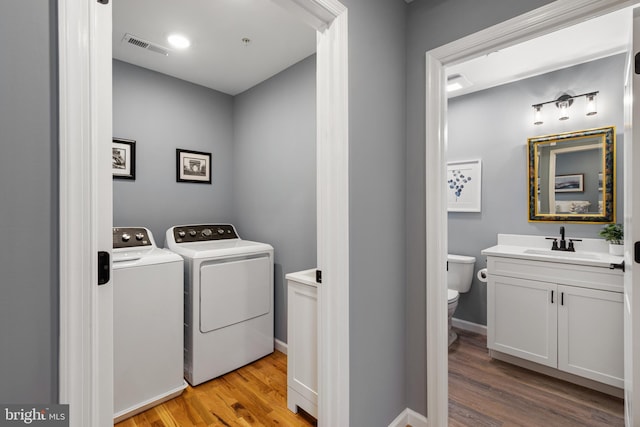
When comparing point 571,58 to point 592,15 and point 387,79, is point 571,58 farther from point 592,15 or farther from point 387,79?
point 387,79

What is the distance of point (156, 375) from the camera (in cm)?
195

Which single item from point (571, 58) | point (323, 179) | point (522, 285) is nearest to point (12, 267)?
point (323, 179)

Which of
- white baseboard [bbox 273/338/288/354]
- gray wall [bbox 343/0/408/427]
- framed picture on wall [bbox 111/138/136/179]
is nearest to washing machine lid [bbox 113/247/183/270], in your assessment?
framed picture on wall [bbox 111/138/136/179]

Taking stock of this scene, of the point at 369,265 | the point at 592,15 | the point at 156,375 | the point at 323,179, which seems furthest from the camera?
the point at 156,375

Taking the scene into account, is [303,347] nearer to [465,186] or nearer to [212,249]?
[212,249]

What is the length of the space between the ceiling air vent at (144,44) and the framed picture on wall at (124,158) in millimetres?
759

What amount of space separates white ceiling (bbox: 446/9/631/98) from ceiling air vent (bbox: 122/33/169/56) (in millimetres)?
2276

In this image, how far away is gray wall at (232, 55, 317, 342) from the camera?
8.18 ft

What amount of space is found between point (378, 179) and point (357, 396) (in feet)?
3.55

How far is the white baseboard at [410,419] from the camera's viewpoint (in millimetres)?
1669

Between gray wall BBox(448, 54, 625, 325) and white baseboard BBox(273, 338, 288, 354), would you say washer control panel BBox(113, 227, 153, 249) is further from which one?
gray wall BBox(448, 54, 625, 325)

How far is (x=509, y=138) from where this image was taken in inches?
112

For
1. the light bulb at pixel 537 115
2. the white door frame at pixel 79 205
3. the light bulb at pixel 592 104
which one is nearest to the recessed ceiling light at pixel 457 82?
the light bulb at pixel 537 115

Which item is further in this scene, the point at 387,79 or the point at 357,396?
the point at 387,79
